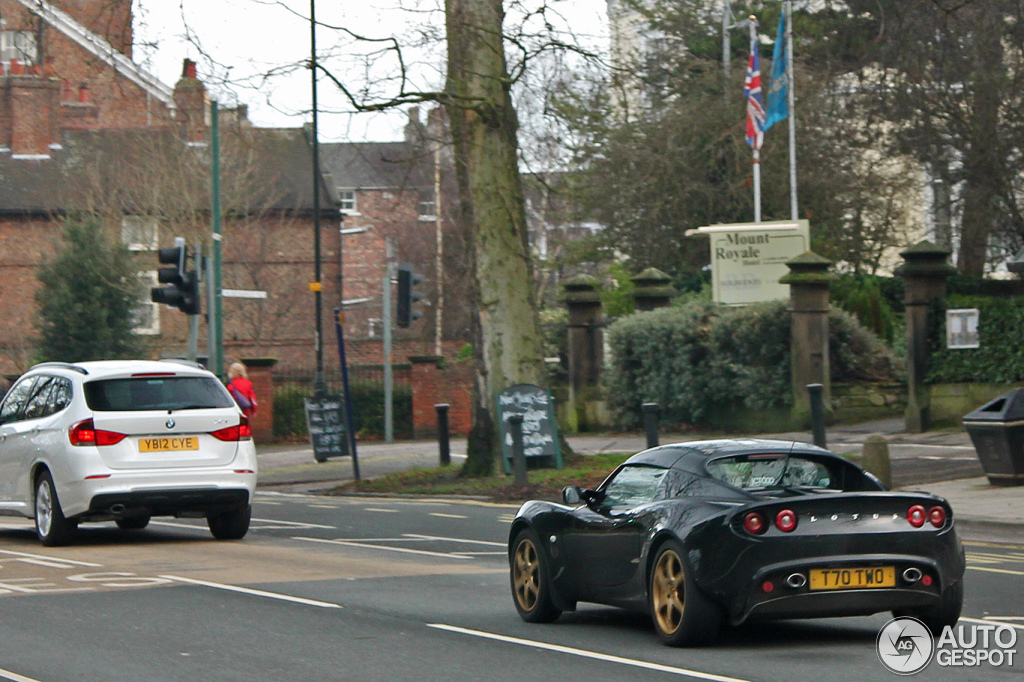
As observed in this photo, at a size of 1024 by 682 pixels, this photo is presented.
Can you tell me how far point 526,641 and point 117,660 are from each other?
222cm

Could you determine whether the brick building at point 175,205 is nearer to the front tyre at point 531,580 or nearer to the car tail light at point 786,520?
the front tyre at point 531,580

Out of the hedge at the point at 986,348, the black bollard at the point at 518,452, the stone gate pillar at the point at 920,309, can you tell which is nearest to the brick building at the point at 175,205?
the stone gate pillar at the point at 920,309

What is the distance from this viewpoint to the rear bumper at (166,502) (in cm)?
1339

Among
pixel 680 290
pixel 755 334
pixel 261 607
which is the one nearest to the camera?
pixel 261 607

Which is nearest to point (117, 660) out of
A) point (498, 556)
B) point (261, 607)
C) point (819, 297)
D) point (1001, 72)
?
point (261, 607)

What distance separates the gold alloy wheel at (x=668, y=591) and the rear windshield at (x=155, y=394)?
7.14 m

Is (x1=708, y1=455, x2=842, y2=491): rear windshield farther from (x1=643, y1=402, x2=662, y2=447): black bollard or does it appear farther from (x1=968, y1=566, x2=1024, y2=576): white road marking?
(x1=643, y1=402, x2=662, y2=447): black bollard

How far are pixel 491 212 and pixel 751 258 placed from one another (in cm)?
1062

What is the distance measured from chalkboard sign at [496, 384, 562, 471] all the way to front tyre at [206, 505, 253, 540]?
6.56 m

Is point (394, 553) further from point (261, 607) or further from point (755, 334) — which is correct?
point (755, 334)

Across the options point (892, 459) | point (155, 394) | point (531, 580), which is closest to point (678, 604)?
point (531, 580)

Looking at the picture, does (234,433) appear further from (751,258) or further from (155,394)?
(751,258)

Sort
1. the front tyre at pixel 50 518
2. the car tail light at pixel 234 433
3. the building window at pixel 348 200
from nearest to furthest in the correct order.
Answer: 1. the front tyre at pixel 50 518
2. the car tail light at pixel 234 433
3. the building window at pixel 348 200

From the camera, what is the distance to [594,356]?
1209 inches
